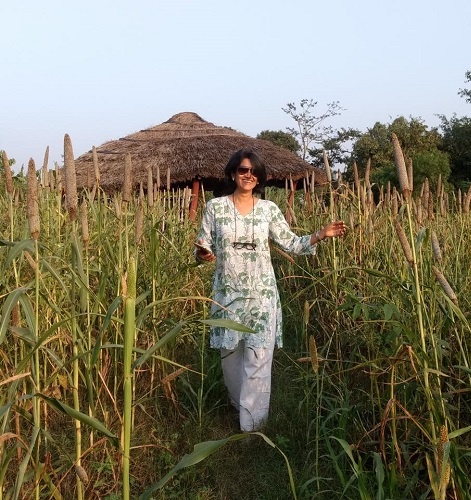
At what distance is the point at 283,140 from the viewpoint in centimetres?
2580

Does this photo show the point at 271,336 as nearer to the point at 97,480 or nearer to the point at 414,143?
the point at 97,480

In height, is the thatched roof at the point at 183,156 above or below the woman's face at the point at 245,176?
above

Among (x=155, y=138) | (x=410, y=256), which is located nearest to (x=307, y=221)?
(x=410, y=256)

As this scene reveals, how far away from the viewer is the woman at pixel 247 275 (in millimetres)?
2875

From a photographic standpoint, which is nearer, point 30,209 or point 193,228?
point 30,209

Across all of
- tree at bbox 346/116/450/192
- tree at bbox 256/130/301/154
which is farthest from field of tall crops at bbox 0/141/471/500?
tree at bbox 256/130/301/154

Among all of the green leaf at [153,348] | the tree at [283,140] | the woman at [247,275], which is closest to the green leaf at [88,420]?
the green leaf at [153,348]

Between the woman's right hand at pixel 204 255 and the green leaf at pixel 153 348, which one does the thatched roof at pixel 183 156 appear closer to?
the woman's right hand at pixel 204 255

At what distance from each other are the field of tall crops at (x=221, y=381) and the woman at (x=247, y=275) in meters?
0.15

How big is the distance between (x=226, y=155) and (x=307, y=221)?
705 centimetres

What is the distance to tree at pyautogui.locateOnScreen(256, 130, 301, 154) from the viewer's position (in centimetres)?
2511

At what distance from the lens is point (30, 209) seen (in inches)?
57.9

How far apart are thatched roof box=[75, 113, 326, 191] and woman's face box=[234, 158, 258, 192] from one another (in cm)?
771

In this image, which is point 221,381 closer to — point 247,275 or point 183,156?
point 247,275
